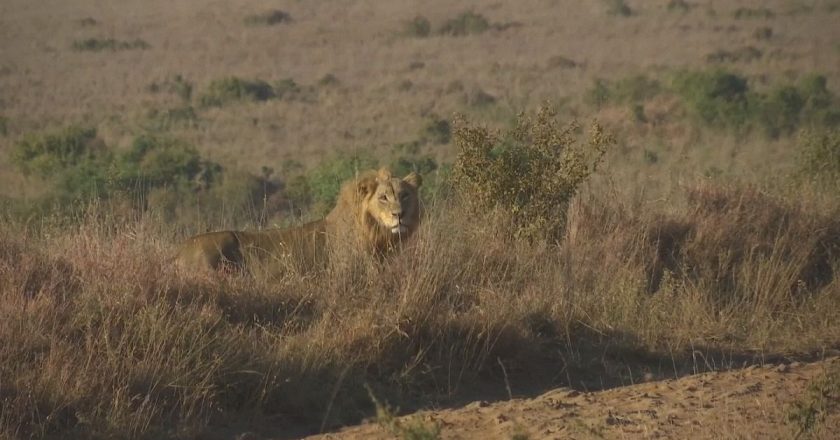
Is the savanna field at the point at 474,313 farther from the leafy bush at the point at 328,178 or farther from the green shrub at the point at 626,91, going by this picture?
the green shrub at the point at 626,91

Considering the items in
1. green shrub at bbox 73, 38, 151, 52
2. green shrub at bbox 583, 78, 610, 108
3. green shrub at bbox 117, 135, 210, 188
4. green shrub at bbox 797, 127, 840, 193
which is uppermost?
green shrub at bbox 797, 127, 840, 193

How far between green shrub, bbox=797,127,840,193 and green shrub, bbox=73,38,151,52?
42031mm

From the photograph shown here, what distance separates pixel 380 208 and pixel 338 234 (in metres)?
0.48

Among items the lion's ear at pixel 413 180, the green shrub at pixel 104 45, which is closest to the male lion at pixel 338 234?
the lion's ear at pixel 413 180

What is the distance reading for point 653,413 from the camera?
6.77 m

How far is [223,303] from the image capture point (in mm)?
8227

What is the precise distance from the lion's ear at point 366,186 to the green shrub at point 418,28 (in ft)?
155

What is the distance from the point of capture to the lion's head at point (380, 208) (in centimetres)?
1019

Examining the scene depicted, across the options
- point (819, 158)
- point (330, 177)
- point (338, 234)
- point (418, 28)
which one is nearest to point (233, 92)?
point (330, 177)

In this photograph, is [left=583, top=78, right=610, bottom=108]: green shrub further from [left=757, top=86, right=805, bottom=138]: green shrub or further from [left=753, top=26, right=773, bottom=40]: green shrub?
[left=753, top=26, right=773, bottom=40]: green shrub

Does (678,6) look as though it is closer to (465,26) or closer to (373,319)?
(465,26)

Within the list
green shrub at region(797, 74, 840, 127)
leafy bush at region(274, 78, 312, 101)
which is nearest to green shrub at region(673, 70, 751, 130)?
green shrub at region(797, 74, 840, 127)

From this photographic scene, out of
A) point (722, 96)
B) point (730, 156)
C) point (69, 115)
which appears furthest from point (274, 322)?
point (69, 115)

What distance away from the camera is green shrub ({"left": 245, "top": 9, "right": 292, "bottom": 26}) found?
204 feet
